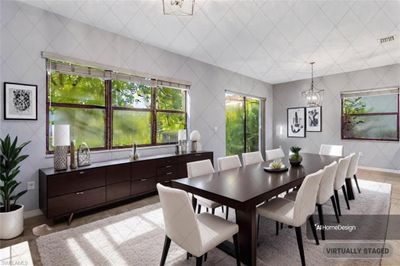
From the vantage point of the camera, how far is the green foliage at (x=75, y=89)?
10.2 ft

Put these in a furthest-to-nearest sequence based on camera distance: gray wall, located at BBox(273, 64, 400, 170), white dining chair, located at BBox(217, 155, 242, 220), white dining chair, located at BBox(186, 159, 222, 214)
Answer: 1. gray wall, located at BBox(273, 64, 400, 170)
2. white dining chair, located at BBox(217, 155, 242, 220)
3. white dining chair, located at BBox(186, 159, 222, 214)

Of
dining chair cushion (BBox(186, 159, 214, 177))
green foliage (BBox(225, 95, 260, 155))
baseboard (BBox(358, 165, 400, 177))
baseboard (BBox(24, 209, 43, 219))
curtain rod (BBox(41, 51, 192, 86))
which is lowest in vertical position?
baseboard (BBox(24, 209, 43, 219))

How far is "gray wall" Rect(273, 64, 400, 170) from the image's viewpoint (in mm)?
5324

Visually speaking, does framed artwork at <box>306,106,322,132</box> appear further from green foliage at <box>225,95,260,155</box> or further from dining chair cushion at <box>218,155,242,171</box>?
dining chair cushion at <box>218,155,242,171</box>

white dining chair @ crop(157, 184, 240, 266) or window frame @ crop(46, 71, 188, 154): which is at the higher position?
window frame @ crop(46, 71, 188, 154)

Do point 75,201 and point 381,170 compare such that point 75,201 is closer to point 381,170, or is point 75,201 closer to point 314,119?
point 314,119

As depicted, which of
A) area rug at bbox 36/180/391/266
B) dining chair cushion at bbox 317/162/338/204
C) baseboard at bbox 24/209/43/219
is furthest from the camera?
baseboard at bbox 24/209/43/219

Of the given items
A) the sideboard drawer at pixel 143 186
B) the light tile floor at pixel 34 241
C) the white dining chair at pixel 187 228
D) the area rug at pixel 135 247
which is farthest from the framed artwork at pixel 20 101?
the white dining chair at pixel 187 228

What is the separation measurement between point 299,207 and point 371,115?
5.35m

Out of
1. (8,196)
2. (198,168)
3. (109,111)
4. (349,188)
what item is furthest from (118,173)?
(349,188)

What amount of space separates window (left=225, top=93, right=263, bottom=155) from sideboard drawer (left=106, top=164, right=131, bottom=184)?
10.5 feet

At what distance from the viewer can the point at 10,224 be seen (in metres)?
2.35

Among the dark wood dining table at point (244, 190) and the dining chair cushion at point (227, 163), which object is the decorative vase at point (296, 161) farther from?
the dining chair cushion at point (227, 163)

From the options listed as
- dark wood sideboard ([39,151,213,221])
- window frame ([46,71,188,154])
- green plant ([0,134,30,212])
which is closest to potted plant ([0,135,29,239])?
green plant ([0,134,30,212])
